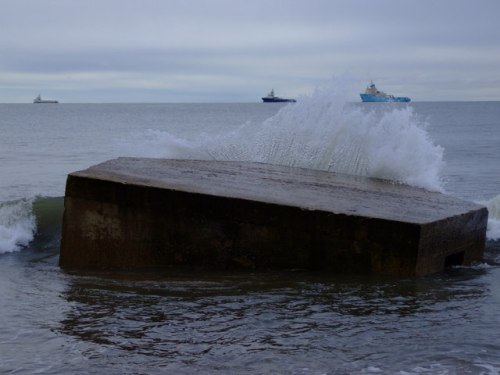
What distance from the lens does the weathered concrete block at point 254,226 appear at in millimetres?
6105

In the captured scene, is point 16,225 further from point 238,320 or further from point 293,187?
point 238,320

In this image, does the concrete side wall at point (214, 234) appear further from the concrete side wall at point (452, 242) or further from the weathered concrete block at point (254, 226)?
the concrete side wall at point (452, 242)

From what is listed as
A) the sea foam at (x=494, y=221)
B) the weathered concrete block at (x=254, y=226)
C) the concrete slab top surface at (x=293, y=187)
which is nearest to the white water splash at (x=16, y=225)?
the concrete slab top surface at (x=293, y=187)

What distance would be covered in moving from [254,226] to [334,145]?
4377 mm

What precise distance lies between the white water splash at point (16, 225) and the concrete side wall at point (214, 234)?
183 cm

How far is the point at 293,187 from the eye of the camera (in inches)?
293

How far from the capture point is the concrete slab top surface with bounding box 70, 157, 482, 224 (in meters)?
6.43

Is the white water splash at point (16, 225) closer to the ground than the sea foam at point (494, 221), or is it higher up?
closer to the ground

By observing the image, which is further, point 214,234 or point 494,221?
point 494,221

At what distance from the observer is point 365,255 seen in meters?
6.16

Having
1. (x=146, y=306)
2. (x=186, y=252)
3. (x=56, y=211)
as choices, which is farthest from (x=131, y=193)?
(x=56, y=211)

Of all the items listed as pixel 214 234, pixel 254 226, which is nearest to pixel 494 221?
pixel 254 226

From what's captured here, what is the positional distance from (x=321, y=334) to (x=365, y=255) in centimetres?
160

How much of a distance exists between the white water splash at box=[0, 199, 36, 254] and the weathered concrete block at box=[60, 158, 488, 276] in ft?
5.76
